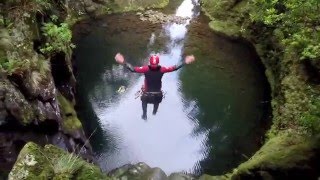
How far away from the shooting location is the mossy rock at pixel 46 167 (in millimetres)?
5258

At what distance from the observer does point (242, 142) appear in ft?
44.4

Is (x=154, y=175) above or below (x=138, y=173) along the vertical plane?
above

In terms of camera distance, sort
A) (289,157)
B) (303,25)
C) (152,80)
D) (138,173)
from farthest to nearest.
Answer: (303,25)
(152,80)
(138,173)
(289,157)

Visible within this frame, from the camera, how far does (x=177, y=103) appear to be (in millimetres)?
15773

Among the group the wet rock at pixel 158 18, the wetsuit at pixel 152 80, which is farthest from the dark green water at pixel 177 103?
the wet rock at pixel 158 18

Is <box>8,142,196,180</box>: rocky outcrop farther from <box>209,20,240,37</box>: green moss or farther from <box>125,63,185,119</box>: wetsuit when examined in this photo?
<box>209,20,240,37</box>: green moss

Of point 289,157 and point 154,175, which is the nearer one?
point 289,157

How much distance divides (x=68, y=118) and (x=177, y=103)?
5456 millimetres

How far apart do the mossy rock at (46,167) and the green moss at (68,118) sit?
546cm

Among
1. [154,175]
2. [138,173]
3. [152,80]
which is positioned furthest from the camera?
[152,80]

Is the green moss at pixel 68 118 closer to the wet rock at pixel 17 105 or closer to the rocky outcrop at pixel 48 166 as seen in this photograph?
the wet rock at pixel 17 105

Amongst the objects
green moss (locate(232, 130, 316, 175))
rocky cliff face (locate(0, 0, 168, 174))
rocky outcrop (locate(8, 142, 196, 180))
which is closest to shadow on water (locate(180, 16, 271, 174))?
green moss (locate(232, 130, 316, 175))

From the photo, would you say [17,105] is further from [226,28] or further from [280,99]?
[226,28]

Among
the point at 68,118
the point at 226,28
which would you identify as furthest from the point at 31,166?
the point at 226,28
